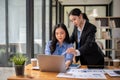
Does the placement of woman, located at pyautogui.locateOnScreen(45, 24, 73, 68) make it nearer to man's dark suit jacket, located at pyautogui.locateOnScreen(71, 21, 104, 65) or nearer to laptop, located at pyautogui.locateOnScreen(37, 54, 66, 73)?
man's dark suit jacket, located at pyautogui.locateOnScreen(71, 21, 104, 65)

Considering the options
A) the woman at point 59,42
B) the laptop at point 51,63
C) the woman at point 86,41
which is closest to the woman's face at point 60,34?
the woman at point 59,42

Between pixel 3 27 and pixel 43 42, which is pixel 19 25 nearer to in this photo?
pixel 3 27

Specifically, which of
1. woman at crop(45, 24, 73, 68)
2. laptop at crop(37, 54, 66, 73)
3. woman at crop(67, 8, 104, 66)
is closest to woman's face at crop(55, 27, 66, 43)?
woman at crop(45, 24, 73, 68)

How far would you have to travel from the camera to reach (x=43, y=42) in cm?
516

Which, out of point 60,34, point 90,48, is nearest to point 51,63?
point 60,34

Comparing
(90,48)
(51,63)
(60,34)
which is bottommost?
(51,63)

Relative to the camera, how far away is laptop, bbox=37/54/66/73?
229 cm

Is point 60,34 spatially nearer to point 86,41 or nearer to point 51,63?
point 86,41

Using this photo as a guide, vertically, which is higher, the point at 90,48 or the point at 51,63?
the point at 90,48

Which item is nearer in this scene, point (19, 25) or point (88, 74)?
point (88, 74)

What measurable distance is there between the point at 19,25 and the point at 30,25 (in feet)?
0.64

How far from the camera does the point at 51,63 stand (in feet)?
7.61

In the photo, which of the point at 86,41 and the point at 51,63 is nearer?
the point at 51,63

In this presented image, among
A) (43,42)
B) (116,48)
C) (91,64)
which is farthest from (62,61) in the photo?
(116,48)
